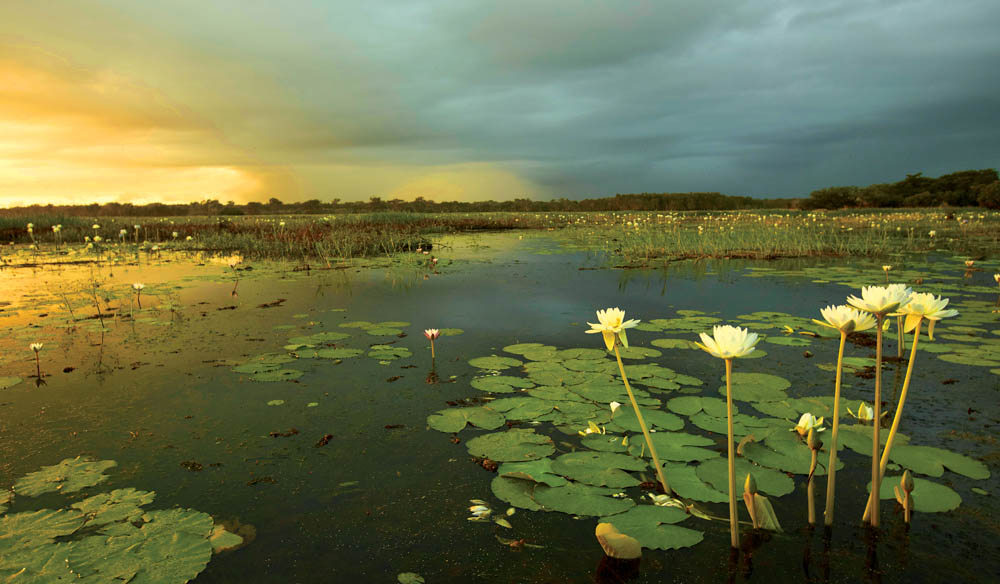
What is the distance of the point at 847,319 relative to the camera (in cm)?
143

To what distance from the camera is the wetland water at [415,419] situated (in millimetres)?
1457

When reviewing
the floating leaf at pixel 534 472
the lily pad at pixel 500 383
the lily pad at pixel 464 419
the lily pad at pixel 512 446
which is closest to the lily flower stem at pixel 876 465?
the floating leaf at pixel 534 472

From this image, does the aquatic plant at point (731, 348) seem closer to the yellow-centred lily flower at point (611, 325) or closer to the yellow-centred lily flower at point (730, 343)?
the yellow-centred lily flower at point (730, 343)

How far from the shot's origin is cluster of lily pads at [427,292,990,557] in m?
1.56

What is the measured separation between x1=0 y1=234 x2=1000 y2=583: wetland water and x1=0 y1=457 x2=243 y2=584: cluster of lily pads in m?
0.06

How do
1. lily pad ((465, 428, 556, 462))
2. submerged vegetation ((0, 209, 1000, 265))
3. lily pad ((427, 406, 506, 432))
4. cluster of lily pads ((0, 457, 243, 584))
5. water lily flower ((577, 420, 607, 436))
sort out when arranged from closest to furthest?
cluster of lily pads ((0, 457, 243, 584)), lily pad ((465, 428, 556, 462)), water lily flower ((577, 420, 607, 436)), lily pad ((427, 406, 506, 432)), submerged vegetation ((0, 209, 1000, 265))

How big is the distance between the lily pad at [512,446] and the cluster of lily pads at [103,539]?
98cm

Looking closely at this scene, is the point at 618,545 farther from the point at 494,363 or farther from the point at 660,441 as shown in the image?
the point at 494,363

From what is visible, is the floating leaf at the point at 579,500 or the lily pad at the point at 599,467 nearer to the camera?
the floating leaf at the point at 579,500

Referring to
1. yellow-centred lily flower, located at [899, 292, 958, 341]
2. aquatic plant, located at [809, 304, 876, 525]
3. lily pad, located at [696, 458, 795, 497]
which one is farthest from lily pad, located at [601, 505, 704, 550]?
yellow-centred lily flower, located at [899, 292, 958, 341]

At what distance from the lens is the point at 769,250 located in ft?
32.3

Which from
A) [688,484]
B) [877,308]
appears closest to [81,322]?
[688,484]

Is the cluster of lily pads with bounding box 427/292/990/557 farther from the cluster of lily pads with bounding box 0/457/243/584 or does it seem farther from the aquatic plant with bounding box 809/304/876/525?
the cluster of lily pads with bounding box 0/457/243/584

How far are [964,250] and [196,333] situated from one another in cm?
1425
